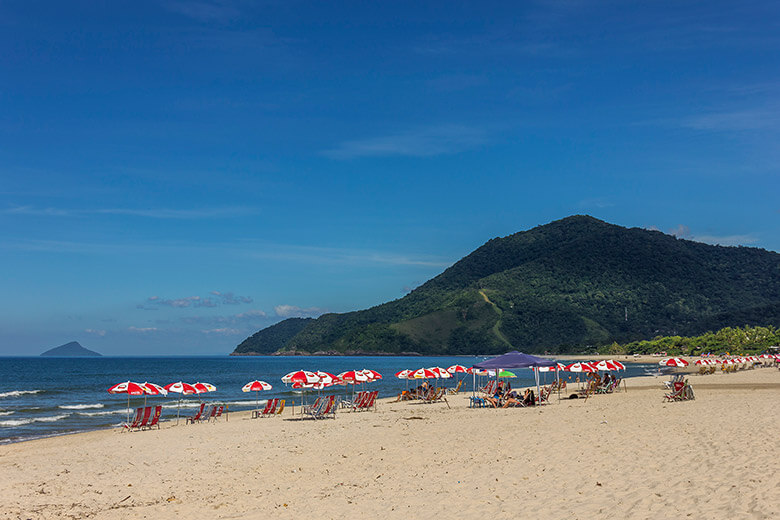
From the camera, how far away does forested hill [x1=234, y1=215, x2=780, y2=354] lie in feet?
465

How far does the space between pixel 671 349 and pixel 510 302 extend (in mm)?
74560

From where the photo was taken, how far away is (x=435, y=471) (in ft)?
32.0

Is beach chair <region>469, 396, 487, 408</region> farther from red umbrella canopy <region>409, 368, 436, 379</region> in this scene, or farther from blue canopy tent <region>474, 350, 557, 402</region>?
red umbrella canopy <region>409, 368, 436, 379</region>

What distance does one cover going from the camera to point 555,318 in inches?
5901

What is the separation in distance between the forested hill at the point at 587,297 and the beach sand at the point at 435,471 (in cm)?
12046

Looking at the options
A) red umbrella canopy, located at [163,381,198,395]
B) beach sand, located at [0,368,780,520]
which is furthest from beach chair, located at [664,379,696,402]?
red umbrella canopy, located at [163,381,198,395]

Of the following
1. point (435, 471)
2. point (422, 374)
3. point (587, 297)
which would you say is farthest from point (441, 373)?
point (587, 297)

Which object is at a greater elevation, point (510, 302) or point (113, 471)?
point (510, 302)

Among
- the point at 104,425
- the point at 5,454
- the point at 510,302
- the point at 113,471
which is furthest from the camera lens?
the point at 510,302

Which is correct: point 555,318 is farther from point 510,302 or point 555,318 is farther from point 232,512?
point 232,512

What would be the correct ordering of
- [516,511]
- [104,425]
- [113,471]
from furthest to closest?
[104,425] → [113,471] → [516,511]

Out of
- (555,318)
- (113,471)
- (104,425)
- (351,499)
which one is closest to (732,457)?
(351,499)

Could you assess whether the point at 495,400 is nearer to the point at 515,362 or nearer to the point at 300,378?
the point at 515,362

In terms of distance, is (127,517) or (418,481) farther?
(418,481)
